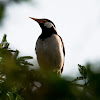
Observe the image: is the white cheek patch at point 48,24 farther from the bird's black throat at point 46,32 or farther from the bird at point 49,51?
the bird at point 49,51

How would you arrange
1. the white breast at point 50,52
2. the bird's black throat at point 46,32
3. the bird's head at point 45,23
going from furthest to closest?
the bird's head at point 45,23
the bird's black throat at point 46,32
the white breast at point 50,52

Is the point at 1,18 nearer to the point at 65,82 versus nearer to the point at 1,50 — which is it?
the point at 1,50

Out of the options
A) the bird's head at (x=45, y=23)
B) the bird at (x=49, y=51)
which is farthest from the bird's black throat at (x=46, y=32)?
the bird's head at (x=45, y=23)

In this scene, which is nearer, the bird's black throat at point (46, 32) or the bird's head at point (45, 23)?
the bird's black throat at point (46, 32)

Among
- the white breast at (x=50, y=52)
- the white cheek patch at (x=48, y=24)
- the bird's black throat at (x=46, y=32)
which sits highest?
the white cheek patch at (x=48, y=24)

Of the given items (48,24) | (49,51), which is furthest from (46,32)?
(49,51)

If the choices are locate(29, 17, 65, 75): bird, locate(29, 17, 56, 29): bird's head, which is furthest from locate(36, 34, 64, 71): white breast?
locate(29, 17, 56, 29): bird's head

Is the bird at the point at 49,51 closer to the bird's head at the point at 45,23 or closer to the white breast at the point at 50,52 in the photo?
Answer: the white breast at the point at 50,52

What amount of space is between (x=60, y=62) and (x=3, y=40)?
281 centimetres

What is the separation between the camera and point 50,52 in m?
5.04

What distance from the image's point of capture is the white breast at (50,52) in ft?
16.6

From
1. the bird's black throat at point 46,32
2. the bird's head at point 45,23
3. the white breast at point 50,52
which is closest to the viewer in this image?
the white breast at point 50,52

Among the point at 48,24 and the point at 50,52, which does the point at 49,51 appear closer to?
the point at 50,52

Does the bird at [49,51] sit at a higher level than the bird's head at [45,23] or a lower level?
lower
